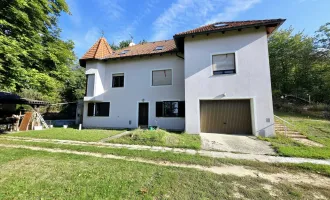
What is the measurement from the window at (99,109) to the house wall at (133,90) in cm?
36

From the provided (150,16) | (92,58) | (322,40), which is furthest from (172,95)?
(322,40)

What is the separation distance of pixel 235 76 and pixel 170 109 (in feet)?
18.4

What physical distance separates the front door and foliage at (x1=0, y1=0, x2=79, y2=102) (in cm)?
643

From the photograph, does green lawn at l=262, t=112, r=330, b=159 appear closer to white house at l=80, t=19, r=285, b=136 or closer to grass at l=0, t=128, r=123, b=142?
white house at l=80, t=19, r=285, b=136

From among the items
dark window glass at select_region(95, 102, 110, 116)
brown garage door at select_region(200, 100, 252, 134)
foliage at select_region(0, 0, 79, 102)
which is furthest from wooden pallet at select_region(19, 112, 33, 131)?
brown garage door at select_region(200, 100, 252, 134)

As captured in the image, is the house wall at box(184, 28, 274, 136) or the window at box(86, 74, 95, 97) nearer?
the house wall at box(184, 28, 274, 136)

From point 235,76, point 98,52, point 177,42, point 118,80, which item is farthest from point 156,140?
point 98,52

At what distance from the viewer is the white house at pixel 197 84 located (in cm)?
974

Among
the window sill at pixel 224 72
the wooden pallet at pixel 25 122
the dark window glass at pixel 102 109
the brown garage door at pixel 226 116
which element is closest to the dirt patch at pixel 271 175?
the brown garage door at pixel 226 116

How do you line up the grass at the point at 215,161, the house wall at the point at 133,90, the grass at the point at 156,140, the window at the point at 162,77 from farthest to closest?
the window at the point at 162,77 → the house wall at the point at 133,90 → the grass at the point at 156,140 → the grass at the point at 215,161

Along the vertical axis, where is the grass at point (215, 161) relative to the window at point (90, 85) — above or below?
below

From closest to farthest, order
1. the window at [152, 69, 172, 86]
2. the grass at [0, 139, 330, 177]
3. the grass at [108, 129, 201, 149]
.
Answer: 1. the grass at [0, 139, 330, 177]
2. the grass at [108, 129, 201, 149]
3. the window at [152, 69, 172, 86]

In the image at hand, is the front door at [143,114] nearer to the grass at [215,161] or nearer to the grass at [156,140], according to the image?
the grass at [156,140]

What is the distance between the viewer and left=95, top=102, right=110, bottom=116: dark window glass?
1431 centimetres
